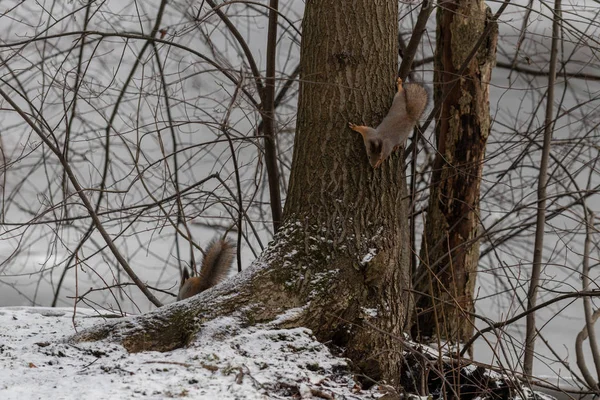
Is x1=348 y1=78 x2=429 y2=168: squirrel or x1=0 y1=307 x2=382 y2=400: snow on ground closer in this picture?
x1=0 y1=307 x2=382 y2=400: snow on ground

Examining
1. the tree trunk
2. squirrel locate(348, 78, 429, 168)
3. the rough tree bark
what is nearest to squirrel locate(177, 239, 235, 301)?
the rough tree bark

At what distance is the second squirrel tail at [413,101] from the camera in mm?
3000

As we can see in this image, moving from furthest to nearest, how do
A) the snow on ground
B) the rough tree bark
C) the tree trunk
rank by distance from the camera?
the tree trunk, the rough tree bark, the snow on ground

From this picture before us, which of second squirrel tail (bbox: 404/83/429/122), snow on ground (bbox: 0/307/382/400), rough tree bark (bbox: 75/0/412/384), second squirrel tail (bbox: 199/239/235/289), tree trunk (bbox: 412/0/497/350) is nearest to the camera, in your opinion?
snow on ground (bbox: 0/307/382/400)

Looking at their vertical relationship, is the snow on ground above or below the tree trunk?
below

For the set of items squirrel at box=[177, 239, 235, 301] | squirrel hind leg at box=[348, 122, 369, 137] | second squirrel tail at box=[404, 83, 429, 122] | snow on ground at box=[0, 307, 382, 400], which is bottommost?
snow on ground at box=[0, 307, 382, 400]

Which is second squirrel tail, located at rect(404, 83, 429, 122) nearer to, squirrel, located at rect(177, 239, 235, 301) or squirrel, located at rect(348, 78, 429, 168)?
squirrel, located at rect(348, 78, 429, 168)

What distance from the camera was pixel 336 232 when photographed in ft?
9.52

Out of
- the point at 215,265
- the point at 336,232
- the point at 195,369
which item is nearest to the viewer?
the point at 195,369

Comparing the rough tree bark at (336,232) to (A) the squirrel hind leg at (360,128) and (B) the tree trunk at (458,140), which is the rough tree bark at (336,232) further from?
(B) the tree trunk at (458,140)

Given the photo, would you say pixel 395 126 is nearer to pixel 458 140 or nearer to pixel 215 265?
pixel 215 265

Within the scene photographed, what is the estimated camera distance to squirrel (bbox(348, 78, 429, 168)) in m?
2.85

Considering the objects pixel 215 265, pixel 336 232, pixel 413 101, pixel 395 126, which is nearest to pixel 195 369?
pixel 336 232

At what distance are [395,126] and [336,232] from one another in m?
0.49
